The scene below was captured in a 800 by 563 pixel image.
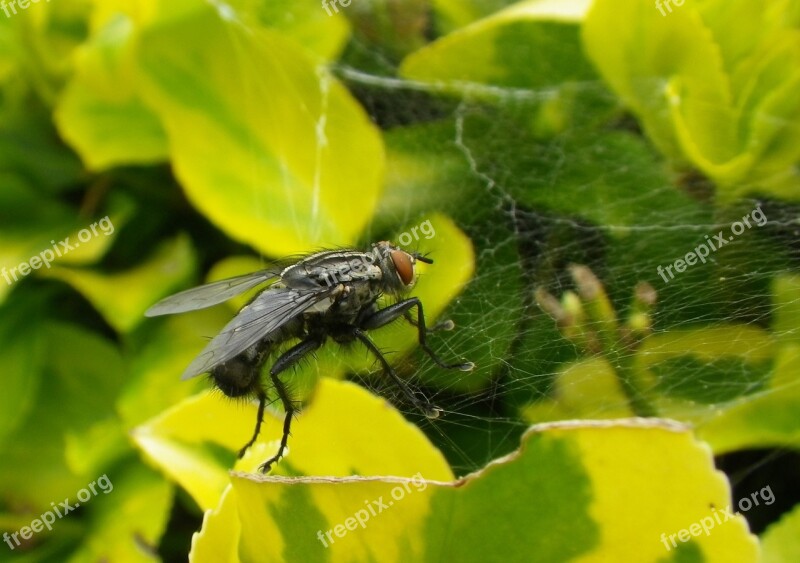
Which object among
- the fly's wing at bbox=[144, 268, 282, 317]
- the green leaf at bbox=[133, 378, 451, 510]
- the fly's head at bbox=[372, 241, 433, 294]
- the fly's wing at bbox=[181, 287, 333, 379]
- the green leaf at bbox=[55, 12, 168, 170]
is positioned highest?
the green leaf at bbox=[55, 12, 168, 170]

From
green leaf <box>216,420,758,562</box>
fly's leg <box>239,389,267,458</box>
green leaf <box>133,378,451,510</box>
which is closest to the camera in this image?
green leaf <box>216,420,758,562</box>

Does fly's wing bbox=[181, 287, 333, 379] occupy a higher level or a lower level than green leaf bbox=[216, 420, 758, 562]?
higher

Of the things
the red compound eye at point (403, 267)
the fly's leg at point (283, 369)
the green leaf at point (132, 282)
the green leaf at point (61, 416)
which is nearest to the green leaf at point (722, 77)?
the red compound eye at point (403, 267)

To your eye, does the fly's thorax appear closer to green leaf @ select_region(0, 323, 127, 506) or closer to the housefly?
the housefly

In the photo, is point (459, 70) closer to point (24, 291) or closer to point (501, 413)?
point (501, 413)

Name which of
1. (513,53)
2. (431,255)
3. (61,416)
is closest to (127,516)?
(61,416)

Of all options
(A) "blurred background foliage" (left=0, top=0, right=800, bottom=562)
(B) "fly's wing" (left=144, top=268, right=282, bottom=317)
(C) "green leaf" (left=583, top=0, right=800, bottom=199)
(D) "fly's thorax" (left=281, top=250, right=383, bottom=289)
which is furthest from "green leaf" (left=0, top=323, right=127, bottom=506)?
(C) "green leaf" (left=583, top=0, right=800, bottom=199)

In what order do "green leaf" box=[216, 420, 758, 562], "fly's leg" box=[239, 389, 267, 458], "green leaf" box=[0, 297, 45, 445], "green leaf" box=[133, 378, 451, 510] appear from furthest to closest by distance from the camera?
1. "green leaf" box=[0, 297, 45, 445]
2. "fly's leg" box=[239, 389, 267, 458]
3. "green leaf" box=[133, 378, 451, 510]
4. "green leaf" box=[216, 420, 758, 562]

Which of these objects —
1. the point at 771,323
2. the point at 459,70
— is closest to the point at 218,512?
the point at 771,323
